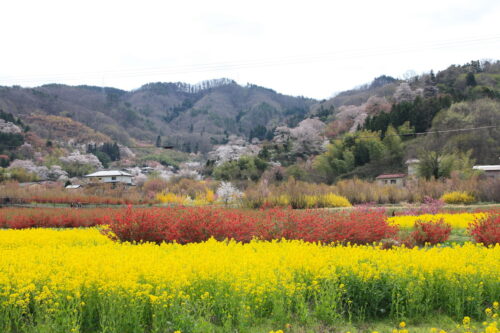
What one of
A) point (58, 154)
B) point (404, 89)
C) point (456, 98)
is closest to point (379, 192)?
point (456, 98)

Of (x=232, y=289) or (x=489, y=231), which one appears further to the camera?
(x=489, y=231)

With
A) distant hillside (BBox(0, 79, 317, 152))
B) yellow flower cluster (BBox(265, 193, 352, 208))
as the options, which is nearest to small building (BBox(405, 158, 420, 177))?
yellow flower cluster (BBox(265, 193, 352, 208))

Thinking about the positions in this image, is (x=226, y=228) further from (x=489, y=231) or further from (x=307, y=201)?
(x=307, y=201)

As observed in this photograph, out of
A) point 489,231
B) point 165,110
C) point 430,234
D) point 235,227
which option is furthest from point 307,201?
point 165,110

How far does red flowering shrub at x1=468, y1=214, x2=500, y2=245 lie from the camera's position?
10.5 metres

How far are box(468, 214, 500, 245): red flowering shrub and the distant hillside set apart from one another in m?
92.8

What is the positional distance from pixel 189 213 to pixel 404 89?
3025 inches

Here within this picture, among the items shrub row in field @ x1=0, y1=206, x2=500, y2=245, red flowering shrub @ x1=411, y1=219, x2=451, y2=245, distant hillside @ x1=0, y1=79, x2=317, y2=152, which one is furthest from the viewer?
distant hillside @ x1=0, y1=79, x2=317, y2=152

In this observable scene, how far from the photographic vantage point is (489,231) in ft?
35.0

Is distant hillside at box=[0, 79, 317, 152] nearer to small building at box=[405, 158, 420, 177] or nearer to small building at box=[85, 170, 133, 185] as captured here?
small building at box=[85, 170, 133, 185]

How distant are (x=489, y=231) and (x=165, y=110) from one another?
154m

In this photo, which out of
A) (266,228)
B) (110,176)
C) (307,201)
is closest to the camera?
(266,228)

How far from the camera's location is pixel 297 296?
5797 millimetres

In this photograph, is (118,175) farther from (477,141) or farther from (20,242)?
(20,242)
